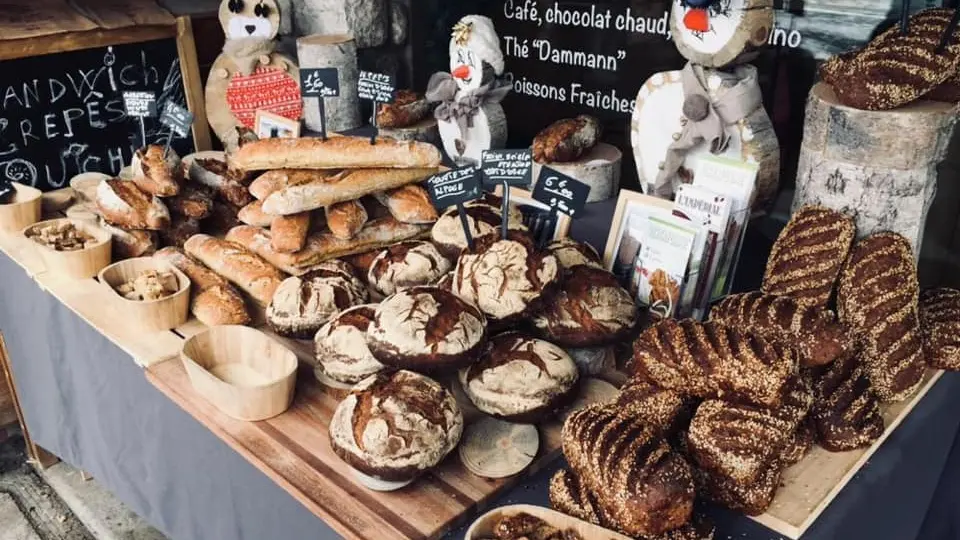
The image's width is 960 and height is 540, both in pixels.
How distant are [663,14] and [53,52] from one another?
8.90 ft

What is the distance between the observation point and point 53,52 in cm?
335

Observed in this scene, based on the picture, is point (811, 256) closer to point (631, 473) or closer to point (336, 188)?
point (631, 473)

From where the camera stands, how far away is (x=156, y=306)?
7.25 ft

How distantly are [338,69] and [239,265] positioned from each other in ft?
4.91

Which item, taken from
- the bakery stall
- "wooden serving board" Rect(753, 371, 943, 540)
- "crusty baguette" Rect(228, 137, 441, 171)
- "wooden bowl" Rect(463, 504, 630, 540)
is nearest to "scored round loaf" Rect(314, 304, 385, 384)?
the bakery stall

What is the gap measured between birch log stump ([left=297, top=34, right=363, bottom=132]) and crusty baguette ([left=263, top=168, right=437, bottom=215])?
3.45ft

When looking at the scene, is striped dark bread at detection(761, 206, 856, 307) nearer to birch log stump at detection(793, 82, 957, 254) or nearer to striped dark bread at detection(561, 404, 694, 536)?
birch log stump at detection(793, 82, 957, 254)

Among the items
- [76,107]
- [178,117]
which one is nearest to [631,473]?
[178,117]

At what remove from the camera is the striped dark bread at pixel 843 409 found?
5.34 feet

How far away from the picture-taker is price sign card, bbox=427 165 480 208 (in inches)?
76.2

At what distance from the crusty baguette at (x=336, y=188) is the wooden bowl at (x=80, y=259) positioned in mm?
653

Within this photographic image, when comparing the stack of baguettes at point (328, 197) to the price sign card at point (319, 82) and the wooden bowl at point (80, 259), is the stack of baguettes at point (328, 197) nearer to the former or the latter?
the price sign card at point (319, 82)

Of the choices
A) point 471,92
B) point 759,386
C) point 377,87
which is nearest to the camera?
point 759,386

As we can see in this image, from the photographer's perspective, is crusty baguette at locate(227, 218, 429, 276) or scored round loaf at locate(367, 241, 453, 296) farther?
crusty baguette at locate(227, 218, 429, 276)
